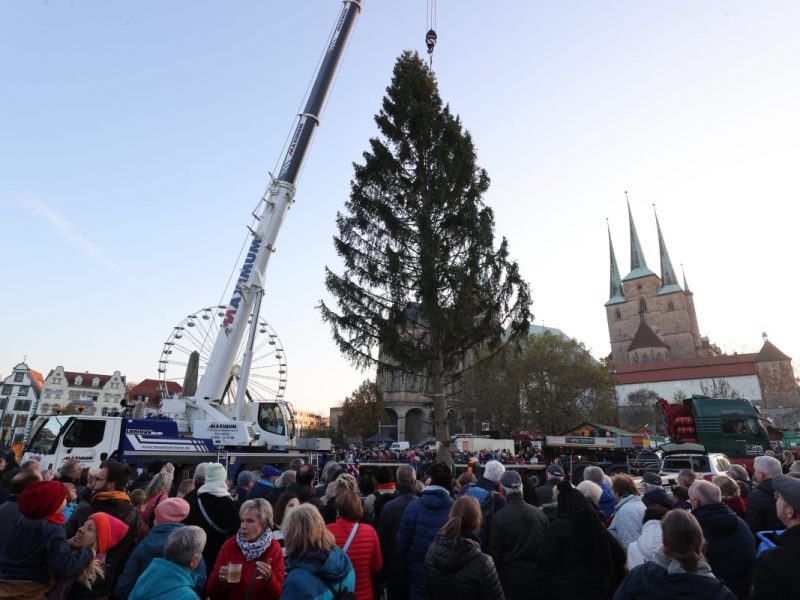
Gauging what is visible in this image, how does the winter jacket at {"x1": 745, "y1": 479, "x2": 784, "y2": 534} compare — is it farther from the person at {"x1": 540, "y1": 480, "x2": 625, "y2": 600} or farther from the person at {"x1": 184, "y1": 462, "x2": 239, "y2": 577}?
the person at {"x1": 184, "y1": 462, "x2": 239, "y2": 577}

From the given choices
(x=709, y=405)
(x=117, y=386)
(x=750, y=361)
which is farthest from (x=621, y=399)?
(x=117, y=386)

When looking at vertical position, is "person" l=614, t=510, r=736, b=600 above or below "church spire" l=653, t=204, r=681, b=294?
below

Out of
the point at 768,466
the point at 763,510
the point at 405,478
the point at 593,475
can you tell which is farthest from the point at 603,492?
the point at 405,478

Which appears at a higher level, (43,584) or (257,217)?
(257,217)

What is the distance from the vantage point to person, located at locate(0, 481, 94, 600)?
3.15m

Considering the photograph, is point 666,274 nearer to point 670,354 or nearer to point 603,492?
point 670,354

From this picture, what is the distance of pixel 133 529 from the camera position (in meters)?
3.93

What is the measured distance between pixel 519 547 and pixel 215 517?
107 inches

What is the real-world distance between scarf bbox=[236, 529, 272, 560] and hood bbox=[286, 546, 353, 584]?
329mm

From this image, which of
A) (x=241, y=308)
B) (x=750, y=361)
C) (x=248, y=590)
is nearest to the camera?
(x=248, y=590)

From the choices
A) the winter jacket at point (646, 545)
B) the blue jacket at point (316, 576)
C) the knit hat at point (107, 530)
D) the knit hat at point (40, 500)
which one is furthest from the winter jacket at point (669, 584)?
the knit hat at point (40, 500)

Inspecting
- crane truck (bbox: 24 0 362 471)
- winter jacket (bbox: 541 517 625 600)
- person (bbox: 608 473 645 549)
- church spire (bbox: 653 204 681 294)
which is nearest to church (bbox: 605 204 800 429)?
church spire (bbox: 653 204 681 294)

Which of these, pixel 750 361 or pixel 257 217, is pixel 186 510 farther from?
pixel 750 361

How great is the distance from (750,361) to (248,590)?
9005cm
